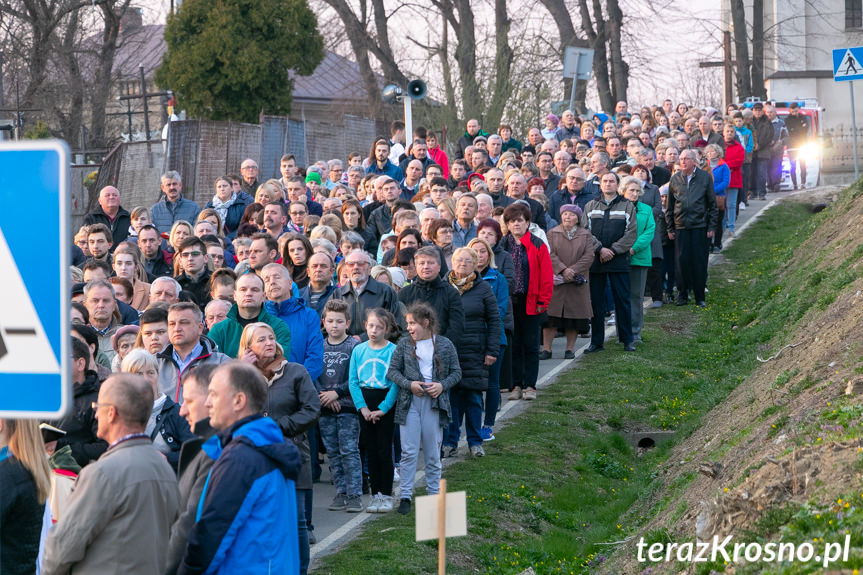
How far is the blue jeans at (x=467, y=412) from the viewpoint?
1217 centimetres

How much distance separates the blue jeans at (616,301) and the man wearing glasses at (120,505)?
1110 cm

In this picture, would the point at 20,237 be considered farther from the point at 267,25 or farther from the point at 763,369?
the point at 267,25

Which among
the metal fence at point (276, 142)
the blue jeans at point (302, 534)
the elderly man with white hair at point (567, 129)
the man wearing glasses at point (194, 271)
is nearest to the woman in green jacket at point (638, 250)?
the man wearing glasses at point (194, 271)

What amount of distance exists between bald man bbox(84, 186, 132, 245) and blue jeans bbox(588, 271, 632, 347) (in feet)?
18.8

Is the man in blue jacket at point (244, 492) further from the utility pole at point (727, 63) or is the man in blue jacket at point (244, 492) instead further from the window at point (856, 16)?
the window at point (856, 16)

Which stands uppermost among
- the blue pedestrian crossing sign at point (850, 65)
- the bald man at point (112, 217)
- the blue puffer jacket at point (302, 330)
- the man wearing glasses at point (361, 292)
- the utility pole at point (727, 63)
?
the utility pole at point (727, 63)

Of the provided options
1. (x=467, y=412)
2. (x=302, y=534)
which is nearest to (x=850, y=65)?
(x=467, y=412)

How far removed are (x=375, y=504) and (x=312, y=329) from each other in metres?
1.50

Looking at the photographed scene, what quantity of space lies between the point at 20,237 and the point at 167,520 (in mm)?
1867

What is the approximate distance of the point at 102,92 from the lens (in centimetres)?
4578

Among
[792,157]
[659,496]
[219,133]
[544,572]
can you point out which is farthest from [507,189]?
[792,157]

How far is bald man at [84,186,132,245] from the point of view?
1519cm

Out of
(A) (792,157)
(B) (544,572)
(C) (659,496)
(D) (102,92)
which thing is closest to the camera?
(B) (544,572)

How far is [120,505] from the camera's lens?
5723 mm
